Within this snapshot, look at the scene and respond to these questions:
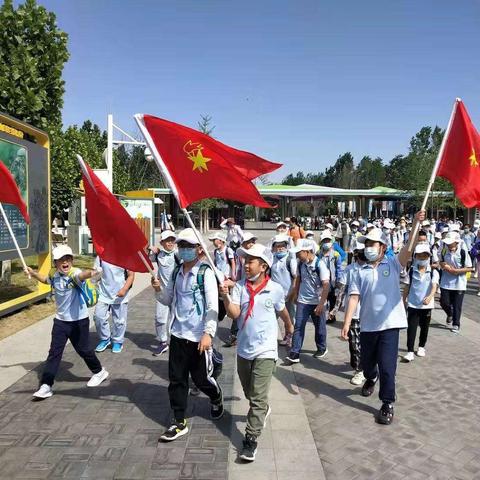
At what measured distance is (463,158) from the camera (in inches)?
194

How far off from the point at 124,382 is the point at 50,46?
9315 mm

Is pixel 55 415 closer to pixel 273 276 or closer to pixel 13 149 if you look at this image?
pixel 273 276

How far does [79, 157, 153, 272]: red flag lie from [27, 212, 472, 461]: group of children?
42 centimetres

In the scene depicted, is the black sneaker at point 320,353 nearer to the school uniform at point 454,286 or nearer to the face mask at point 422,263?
the face mask at point 422,263

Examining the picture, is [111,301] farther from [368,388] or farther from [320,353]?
[368,388]

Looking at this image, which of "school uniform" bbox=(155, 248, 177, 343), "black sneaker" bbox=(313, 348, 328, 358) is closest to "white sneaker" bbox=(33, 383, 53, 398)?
"school uniform" bbox=(155, 248, 177, 343)

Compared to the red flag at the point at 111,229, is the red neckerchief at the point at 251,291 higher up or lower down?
lower down

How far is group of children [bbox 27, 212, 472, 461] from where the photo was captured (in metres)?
4.06

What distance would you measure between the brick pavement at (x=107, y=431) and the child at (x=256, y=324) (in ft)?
1.74

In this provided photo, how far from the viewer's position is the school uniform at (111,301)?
688 centimetres

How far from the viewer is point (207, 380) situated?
4402 millimetres

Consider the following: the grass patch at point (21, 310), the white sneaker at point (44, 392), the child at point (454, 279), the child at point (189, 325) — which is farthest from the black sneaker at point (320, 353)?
the grass patch at point (21, 310)

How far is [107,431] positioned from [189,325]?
1230 millimetres

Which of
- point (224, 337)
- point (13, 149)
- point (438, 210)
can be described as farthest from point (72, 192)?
point (438, 210)
